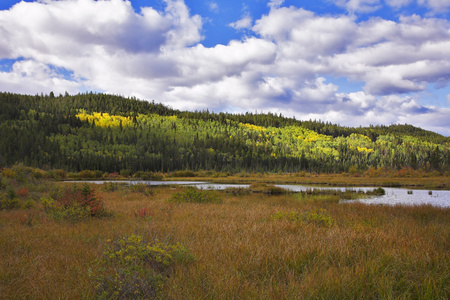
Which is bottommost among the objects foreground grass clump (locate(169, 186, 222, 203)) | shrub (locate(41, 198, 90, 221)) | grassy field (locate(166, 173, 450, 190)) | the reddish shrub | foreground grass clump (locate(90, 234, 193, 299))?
grassy field (locate(166, 173, 450, 190))

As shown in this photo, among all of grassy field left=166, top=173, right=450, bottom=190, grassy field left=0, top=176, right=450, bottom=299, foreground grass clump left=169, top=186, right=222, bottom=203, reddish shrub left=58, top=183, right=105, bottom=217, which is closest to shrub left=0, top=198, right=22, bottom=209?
reddish shrub left=58, top=183, right=105, bottom=217

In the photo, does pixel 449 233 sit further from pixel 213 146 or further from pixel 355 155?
pixel 355 155

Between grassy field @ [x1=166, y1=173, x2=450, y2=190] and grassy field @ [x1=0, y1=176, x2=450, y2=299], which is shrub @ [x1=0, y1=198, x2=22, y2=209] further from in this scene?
grassy field @ [x1=166, y1=173, x2=450, y2=190]

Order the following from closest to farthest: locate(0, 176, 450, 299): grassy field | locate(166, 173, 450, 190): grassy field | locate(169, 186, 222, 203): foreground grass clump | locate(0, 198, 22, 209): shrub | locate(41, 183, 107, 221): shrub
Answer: locate(0, 176, 450, 299): grassy field
locate(41, 183, 107, 221): shrub
locate(0, 198, 22, 209): shrub
locate(169, 186, 222, 203): foreground grass clump
locate(166, 173, 450, 190): grassy field

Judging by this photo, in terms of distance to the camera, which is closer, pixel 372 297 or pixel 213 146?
pixel 372 297

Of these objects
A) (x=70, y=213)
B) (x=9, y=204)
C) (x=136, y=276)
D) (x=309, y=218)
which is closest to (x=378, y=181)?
(x=309, y=218)

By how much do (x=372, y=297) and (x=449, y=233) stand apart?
595 cm

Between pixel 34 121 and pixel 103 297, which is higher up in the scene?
pixel 34 121

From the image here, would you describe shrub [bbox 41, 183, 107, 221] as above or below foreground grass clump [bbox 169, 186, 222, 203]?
above

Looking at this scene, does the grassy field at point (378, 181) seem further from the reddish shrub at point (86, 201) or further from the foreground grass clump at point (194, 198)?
the reddish shrub at point (86, 201)

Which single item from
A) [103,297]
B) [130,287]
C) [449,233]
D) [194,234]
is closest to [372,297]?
[130,287]

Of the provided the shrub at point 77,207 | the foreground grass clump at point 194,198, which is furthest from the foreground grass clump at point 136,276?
the foreground grass clump at point 194,198

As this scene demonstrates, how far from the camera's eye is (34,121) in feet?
618

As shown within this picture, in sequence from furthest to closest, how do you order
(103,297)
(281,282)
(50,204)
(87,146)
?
(87,146) → (50,204) → (281,282) → (103,297)
